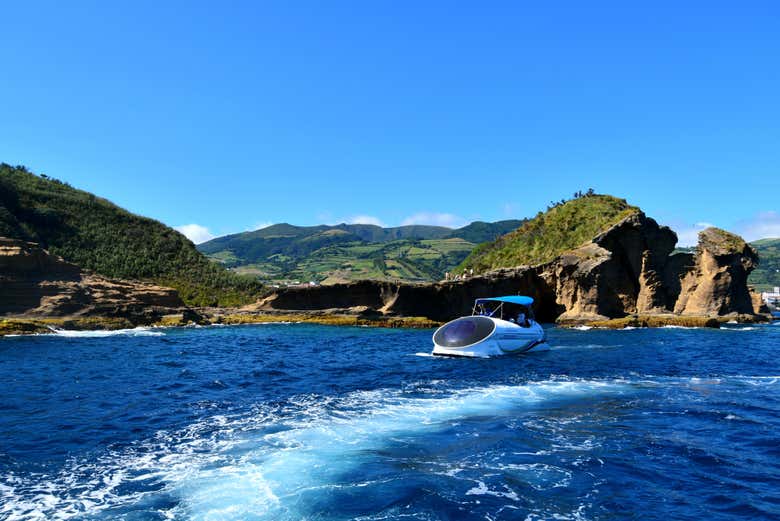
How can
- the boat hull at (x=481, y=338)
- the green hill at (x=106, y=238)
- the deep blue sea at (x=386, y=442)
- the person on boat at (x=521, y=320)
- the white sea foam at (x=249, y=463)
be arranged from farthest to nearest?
1. the green hill at (x=106, y=238)
2. the person on boat at (x=521, y=320)
3. the boat hull at (x=481, y=338)
4. the deep blue sea at (x=386, y=442)
5. the white sea foam at (x=249, y=463)

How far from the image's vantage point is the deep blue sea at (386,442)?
10680 millimetres

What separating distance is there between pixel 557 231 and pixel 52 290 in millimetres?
94196

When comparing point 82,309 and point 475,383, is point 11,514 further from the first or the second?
point 82,309

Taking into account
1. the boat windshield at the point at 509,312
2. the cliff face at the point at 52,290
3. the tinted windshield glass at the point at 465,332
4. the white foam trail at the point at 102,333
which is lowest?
the white foam trail at the point at 102,333

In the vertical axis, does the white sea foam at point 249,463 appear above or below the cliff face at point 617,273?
below

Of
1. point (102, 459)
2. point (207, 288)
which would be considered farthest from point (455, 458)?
point (207, 288)

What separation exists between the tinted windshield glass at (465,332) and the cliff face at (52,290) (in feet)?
153

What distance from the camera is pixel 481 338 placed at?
37281mm

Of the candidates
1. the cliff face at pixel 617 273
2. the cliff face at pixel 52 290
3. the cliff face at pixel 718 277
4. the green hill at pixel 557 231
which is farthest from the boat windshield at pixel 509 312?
the green hill at pixel 557 231

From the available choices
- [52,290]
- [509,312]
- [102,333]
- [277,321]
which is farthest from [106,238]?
[509,312]

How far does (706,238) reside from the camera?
8706 centimetres

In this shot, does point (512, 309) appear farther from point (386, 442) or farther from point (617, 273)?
point (617, 273)

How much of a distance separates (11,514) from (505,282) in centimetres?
8052

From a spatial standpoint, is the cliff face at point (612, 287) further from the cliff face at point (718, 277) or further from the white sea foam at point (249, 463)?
the white sea foam at point (249, 463)
